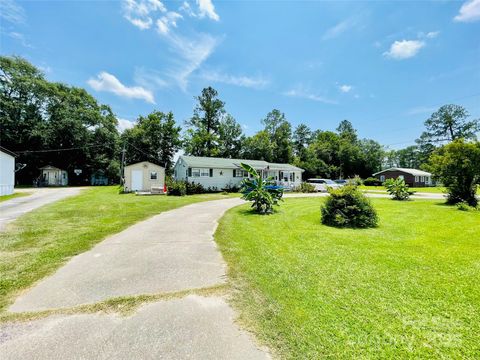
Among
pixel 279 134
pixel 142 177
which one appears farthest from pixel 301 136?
pixel 142 177

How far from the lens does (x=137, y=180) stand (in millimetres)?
24500

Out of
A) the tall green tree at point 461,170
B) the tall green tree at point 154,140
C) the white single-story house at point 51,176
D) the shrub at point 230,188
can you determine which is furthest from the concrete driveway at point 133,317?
the white single-story house at point 51,176

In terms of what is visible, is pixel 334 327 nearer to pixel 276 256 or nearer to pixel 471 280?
pixel 276 256

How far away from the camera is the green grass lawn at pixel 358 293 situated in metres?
2.45

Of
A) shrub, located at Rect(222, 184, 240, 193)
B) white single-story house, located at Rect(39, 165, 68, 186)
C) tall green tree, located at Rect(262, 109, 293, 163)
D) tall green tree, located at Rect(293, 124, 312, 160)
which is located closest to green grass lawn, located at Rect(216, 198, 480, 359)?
shrub, located at Rect(222, 184, 240, 193)

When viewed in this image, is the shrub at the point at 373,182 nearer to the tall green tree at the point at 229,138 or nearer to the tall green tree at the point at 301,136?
the tall green tree at the point at 301,136

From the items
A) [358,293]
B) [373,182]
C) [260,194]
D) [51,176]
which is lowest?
[358,293]

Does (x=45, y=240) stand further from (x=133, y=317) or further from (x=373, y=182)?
(x=373, y=182)

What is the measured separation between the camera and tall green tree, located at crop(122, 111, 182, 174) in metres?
39.9

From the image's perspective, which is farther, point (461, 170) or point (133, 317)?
point (461, 170)

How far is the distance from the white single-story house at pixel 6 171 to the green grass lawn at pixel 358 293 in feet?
70.4

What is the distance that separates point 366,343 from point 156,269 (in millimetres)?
3733

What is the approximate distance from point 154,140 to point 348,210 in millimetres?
37704

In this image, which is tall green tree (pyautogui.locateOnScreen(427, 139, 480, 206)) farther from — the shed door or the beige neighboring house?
the shed door
